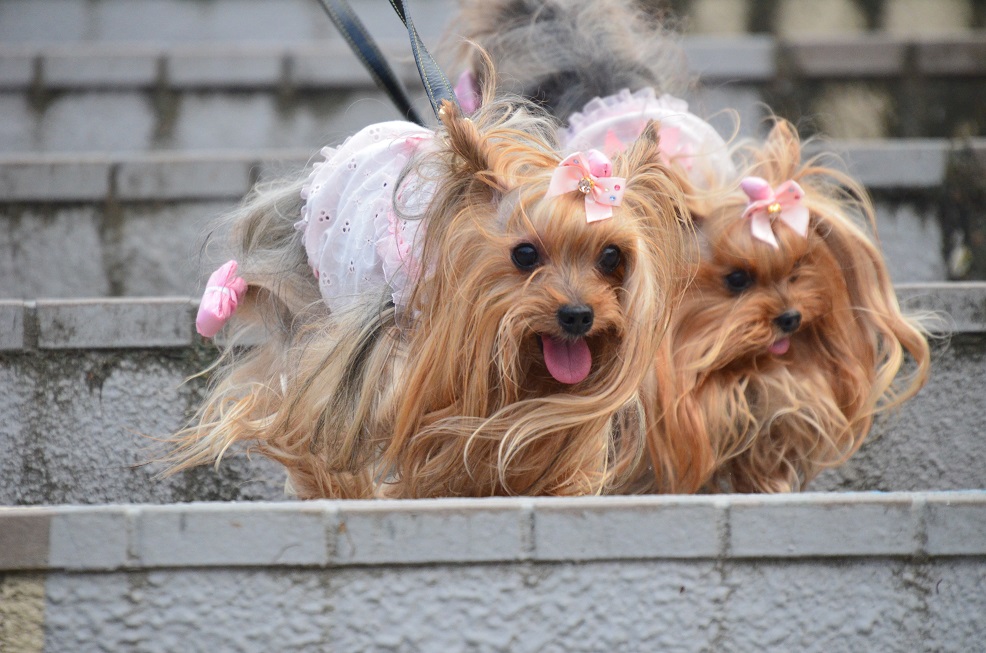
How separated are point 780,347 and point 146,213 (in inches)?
80.0

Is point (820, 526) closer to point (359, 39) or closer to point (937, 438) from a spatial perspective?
point (937, 438)

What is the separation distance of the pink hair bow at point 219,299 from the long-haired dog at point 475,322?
0.54 feet

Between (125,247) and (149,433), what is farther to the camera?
(125,247)

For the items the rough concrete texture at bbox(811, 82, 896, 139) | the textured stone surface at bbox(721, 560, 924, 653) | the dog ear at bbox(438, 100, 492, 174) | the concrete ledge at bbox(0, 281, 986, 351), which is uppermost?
the rough concrete texture at bbox(811, 82, 896, 139)

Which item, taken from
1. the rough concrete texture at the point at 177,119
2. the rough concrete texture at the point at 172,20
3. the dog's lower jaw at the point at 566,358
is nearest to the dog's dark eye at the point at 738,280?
the dog's lower jaw at the point at 566,358

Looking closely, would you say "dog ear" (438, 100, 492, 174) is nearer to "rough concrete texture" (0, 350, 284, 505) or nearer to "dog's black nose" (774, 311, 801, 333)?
"dog's black nose" (774, 311, 801, 333)

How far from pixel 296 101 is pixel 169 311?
2.08 m

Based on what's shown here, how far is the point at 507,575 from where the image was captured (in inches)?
64.2

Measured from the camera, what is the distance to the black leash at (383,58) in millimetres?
2383

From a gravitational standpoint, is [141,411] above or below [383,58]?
below

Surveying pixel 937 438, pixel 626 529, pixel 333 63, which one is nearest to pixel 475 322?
pixel 626 529

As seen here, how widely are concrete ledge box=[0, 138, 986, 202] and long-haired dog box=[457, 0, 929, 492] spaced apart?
0.89m

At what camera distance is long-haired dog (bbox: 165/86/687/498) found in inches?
81.0

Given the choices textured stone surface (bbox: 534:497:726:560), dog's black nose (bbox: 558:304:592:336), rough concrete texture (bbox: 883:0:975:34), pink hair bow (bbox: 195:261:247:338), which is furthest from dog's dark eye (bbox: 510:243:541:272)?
rough concrete texture (bbox: 883:0:975:34)
